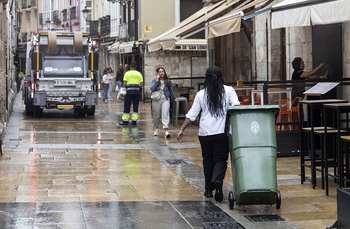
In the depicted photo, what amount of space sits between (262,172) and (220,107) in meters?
1.02

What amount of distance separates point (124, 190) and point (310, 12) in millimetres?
3476

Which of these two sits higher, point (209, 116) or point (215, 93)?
point (215, 93)

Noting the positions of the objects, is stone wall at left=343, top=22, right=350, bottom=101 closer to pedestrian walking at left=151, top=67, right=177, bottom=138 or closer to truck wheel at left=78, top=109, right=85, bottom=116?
pedestrian walking at left=151, top=67, right=177, bottom=138

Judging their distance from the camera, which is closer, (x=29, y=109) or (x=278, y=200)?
(x=278, y=200)

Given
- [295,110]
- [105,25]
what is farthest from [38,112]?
[105,25]

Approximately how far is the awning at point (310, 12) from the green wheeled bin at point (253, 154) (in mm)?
2002

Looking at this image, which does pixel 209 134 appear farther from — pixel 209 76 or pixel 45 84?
pixel 45 84

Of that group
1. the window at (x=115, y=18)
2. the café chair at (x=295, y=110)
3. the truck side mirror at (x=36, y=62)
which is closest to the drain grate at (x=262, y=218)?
the café chair at (x=295, y=110)

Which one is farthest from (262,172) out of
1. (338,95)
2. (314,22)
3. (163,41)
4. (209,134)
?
(163,41)

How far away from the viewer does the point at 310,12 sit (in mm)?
8016

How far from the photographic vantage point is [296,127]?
10.1 meters

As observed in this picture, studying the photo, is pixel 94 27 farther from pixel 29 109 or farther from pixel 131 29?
pixel 29 109

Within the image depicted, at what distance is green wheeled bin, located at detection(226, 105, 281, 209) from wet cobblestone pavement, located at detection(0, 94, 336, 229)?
24 centimetres

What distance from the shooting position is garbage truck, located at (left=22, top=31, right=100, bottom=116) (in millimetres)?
18672
